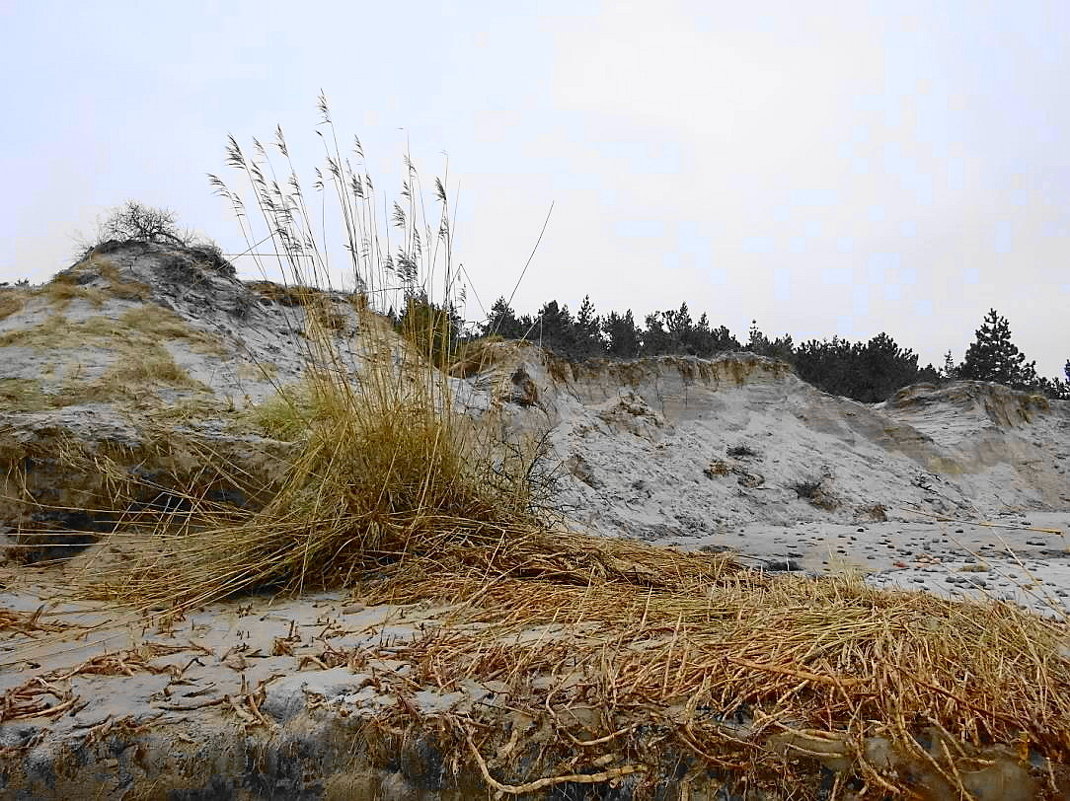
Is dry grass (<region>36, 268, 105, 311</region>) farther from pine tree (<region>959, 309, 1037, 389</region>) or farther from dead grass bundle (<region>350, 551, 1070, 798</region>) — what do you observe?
pine tree (<region>959, 309, 1037, 389</region>)

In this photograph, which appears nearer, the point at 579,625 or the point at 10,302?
the point at 579,625

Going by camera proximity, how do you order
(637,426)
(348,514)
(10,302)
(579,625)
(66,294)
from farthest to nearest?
1. (637,426)
2. (66,294)
3. (10,302)
4. (348,514)
5. (579,625)

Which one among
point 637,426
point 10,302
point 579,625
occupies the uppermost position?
point 10,302

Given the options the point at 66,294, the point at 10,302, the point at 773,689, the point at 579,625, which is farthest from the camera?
the point at 66,294

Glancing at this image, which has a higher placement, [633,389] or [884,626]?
[633,389]

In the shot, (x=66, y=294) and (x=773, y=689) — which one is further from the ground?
(x=66, y=294)

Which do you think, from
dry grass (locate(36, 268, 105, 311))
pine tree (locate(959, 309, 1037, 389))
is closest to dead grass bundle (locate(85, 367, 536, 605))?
dry grass (locate(36, 268, 105, 311))

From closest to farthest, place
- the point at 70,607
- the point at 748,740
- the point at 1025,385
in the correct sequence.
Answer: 1. the point at 748,740
2. the point at 70,607
3. the point at 1025,385

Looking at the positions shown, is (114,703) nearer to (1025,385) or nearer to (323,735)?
(323,735)

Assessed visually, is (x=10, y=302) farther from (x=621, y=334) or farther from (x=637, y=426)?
(x=621, y=334)

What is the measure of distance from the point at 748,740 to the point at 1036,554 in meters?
4.63

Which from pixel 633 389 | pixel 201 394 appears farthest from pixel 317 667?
pixel 633 389

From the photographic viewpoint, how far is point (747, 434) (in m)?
8.48

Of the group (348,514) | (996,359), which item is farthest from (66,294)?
(996,359)
